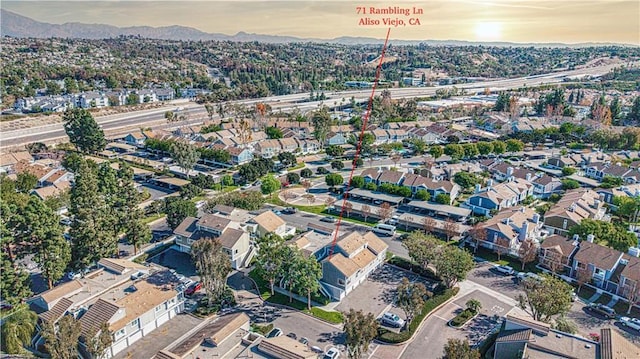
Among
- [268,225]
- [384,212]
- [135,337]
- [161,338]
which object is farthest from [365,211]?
[135,337]

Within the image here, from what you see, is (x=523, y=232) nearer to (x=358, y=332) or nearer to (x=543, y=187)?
(x=543, y=187)

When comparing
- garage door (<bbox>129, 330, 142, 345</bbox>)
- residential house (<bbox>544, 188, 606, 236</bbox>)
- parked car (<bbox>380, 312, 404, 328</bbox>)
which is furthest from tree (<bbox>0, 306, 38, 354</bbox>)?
residential house (<bbox>544, 188, 606, 236</bbox>)

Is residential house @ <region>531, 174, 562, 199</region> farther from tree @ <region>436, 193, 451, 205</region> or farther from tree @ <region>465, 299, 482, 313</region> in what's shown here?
tree @ <region>465, 299, 482, 313</region>

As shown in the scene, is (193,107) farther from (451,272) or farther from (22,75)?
(451,272)

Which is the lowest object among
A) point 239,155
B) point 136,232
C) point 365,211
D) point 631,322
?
point 631,322

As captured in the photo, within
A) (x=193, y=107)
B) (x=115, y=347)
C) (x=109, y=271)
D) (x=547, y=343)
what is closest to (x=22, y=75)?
(x=193, y=107)

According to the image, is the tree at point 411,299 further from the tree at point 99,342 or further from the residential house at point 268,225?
the tree at point 99,342
